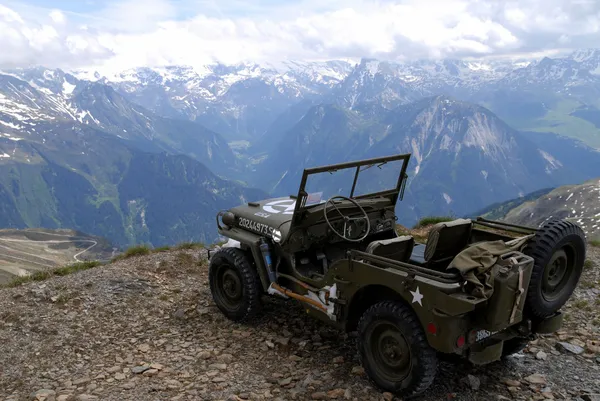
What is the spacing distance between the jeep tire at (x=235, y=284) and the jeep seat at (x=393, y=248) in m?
2.15

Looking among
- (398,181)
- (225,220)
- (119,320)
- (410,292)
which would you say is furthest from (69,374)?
(398,181)

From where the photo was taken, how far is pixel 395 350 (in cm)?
523

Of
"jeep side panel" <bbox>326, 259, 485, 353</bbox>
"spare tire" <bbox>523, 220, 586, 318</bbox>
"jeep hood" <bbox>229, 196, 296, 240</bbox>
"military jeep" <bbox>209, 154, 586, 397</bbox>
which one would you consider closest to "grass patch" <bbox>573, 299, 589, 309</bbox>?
"military jeep" <bbox>209, 154, 586, 397</bbox>

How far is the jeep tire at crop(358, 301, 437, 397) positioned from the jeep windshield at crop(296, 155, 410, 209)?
199 cm

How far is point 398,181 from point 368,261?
2577 mm

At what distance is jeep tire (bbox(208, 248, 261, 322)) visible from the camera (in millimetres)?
7266

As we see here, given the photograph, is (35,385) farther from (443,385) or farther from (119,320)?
(443,385)

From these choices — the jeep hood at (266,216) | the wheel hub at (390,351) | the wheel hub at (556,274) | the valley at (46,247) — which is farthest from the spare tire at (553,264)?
the valley at (46,247)

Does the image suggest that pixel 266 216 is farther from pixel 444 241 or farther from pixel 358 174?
pixel 444 241

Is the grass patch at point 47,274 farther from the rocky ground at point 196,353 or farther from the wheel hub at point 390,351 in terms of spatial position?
the wheel hub at point 390,351

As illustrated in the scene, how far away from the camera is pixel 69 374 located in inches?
240

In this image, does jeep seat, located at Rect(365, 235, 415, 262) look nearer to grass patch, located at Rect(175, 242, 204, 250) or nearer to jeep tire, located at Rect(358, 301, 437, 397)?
jeep tire, located at Rect(358, 301, 437, 397)

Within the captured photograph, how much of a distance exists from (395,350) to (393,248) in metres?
1.37

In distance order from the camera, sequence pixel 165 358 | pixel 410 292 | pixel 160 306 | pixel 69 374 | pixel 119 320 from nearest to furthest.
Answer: pixel 410 292 < pixel 69 374 < pixel 165 358 < pixel 119 320 < pixel 160 306
